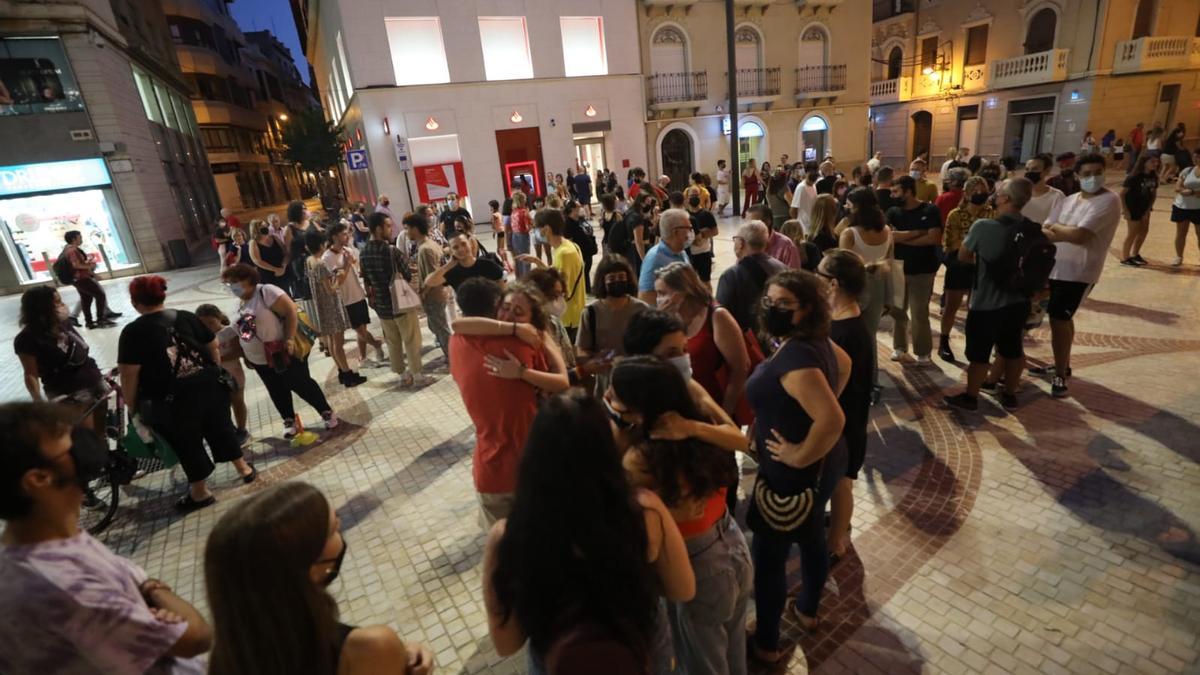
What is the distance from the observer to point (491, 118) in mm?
19906

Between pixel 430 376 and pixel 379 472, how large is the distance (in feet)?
7.03

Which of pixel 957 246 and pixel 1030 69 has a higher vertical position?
pixel 1030 69

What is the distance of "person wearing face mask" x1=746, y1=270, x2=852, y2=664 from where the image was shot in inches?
88.8

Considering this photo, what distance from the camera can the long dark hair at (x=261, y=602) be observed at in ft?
4.11

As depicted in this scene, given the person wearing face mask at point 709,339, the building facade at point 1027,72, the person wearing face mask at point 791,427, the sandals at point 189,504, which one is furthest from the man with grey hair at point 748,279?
the building facade at point 1027,72

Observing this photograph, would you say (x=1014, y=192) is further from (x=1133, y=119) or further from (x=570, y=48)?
(x=1133, y=119)

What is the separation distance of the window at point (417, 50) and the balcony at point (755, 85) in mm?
11720

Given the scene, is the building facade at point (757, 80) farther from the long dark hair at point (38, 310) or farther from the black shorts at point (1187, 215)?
the long dark hair at point (38, 310)

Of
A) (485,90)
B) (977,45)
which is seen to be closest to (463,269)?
(485,90)

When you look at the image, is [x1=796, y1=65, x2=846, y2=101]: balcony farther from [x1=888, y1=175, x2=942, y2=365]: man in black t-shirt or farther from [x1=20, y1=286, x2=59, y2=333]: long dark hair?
[x1=20, y1=286, x2=59, y2=333]: long dark hair

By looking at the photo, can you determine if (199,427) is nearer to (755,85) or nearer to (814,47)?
(755,85)

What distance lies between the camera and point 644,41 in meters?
21.5

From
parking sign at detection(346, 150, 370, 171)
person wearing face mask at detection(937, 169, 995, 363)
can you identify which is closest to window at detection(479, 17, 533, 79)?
parking sign at detection(346, 150, 370, 171)

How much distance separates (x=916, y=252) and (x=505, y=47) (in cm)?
1813
